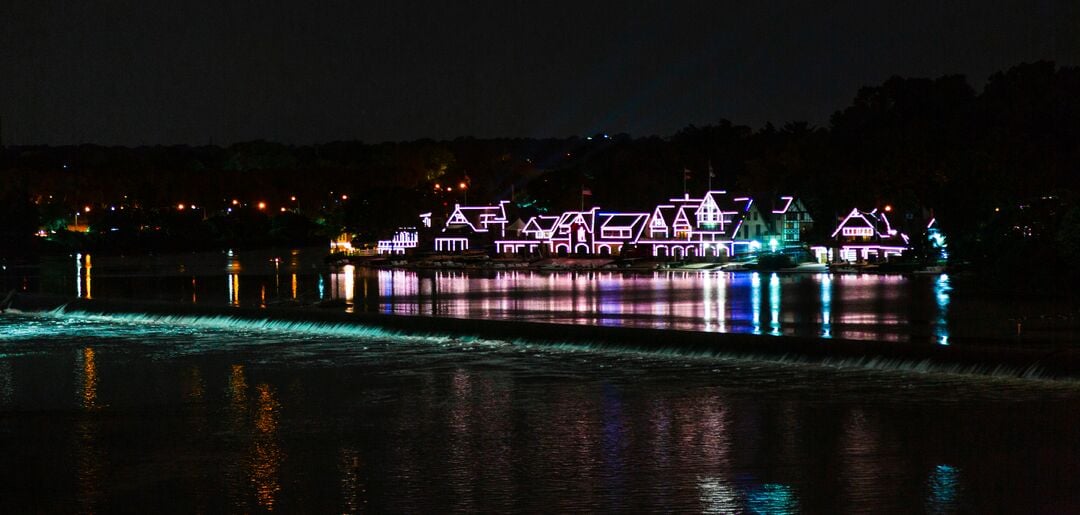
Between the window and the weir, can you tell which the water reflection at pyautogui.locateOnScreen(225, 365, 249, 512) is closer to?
the weir

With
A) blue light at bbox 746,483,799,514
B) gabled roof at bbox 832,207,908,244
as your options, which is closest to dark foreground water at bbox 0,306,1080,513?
blue light at bbox 746,483,799,514

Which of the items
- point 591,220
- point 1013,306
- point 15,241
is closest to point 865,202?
point 591,220

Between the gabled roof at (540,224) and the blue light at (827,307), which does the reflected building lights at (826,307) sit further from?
the gabled roof at (540,224)

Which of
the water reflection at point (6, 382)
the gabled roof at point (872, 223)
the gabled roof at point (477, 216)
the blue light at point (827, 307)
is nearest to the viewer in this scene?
the water reflection at point (6, 382)

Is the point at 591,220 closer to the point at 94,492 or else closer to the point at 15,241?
the point at 15,241

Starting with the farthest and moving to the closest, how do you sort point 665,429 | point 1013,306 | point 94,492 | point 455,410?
point 1013,306, point 455,410, point 665,429, point 94,492

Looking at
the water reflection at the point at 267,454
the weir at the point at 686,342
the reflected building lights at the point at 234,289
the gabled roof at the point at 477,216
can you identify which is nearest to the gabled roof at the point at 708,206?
the gabled roof at the point at 477,216

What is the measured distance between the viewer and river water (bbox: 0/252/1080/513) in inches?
619

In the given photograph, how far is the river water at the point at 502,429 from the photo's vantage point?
619 inches

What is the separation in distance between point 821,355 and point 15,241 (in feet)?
423

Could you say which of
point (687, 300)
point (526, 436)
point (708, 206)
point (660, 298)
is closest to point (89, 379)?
point (526, 436)

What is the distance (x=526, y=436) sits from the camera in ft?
64.6

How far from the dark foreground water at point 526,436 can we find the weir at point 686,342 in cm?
66

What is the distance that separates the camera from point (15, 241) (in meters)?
138
